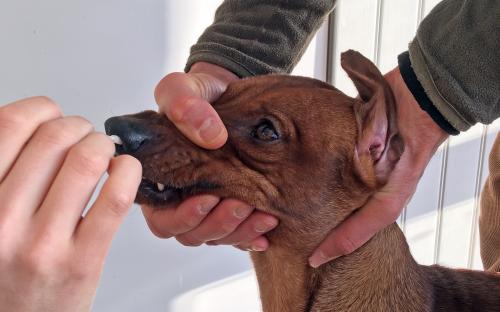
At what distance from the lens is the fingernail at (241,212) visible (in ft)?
4.02

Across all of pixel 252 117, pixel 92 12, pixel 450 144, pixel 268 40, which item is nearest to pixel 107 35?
pixel 92 12

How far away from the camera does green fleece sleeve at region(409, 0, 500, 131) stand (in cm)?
133

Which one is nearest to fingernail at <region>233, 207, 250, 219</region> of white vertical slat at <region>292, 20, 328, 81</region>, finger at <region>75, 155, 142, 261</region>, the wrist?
the wrist

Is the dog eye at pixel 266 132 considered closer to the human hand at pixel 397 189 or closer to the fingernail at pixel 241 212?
the fingernail at pixel 241 212

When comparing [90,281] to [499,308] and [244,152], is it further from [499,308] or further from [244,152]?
[499,308]

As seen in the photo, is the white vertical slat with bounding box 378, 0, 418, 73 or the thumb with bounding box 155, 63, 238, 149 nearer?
the thumb with bounding box 155, 63, 238, 149

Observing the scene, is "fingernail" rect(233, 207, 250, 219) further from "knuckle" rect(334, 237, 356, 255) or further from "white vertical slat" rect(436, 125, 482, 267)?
"white vertical slat" rect(436, 125, 482, 267)

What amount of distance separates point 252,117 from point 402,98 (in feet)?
1.29

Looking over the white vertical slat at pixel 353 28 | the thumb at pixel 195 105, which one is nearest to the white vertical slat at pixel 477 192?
the white vertical slat at pixel 353 28

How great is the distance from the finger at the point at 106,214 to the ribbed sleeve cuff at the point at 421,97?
87 cm

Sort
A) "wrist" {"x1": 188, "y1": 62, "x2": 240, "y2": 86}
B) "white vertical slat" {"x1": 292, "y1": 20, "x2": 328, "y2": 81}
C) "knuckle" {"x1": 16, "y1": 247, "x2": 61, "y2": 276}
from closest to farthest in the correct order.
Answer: "knuckle" {"x1": 16, "y1": 247, "x2": 61, "y2": 276}, "wrist" {"x1": 188, "y1": 62, "x2": 240, "y2": 86}, "white vertical slat" {"x1": 292, "y1": 20, "x2": 328, "y2": 81}

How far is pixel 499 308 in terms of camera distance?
4.76 feet

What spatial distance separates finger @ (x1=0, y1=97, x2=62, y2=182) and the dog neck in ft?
2.52

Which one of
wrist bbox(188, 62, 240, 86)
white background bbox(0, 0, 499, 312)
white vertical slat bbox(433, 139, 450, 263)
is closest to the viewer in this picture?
wrist bbox(188, 62, 240, 86)
